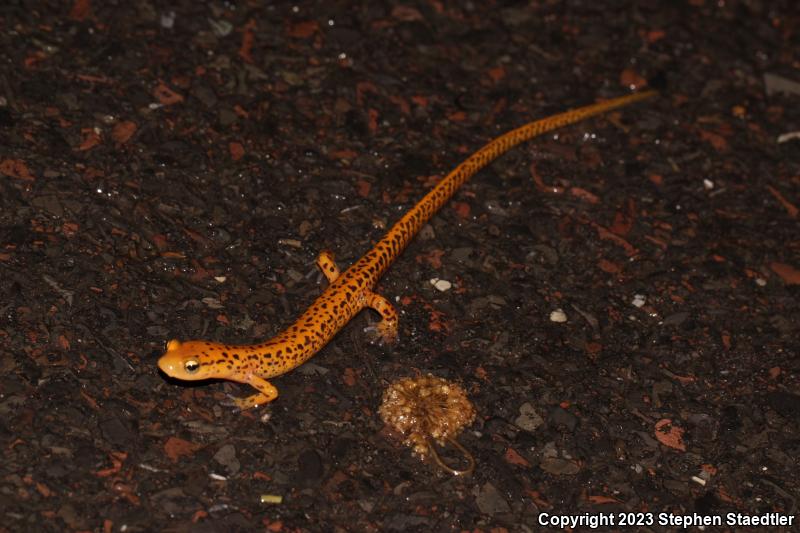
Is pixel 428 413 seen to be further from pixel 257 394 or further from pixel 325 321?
pixel 257 394

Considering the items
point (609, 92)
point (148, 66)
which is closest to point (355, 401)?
point (148, 66)

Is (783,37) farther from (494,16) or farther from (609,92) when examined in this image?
(494,16)

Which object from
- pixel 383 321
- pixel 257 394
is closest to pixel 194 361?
pixel 257 394

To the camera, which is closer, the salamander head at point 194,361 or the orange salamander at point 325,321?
the salamander head at point 194,361

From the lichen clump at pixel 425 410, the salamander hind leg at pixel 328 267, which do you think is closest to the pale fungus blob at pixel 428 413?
the lichen clump at pixel 425 410

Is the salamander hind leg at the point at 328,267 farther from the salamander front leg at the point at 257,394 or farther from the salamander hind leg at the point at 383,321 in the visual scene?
the salamander front leg at the point at 257,394

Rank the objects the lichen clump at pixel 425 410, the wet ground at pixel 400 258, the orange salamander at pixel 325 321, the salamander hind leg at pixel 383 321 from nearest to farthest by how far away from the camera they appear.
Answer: the wet ground at pixel 400 258, the orange salamander at pixel 325 321, the lichen clump at pixel 425 410, the salamander hind leg at pixel 383 321
